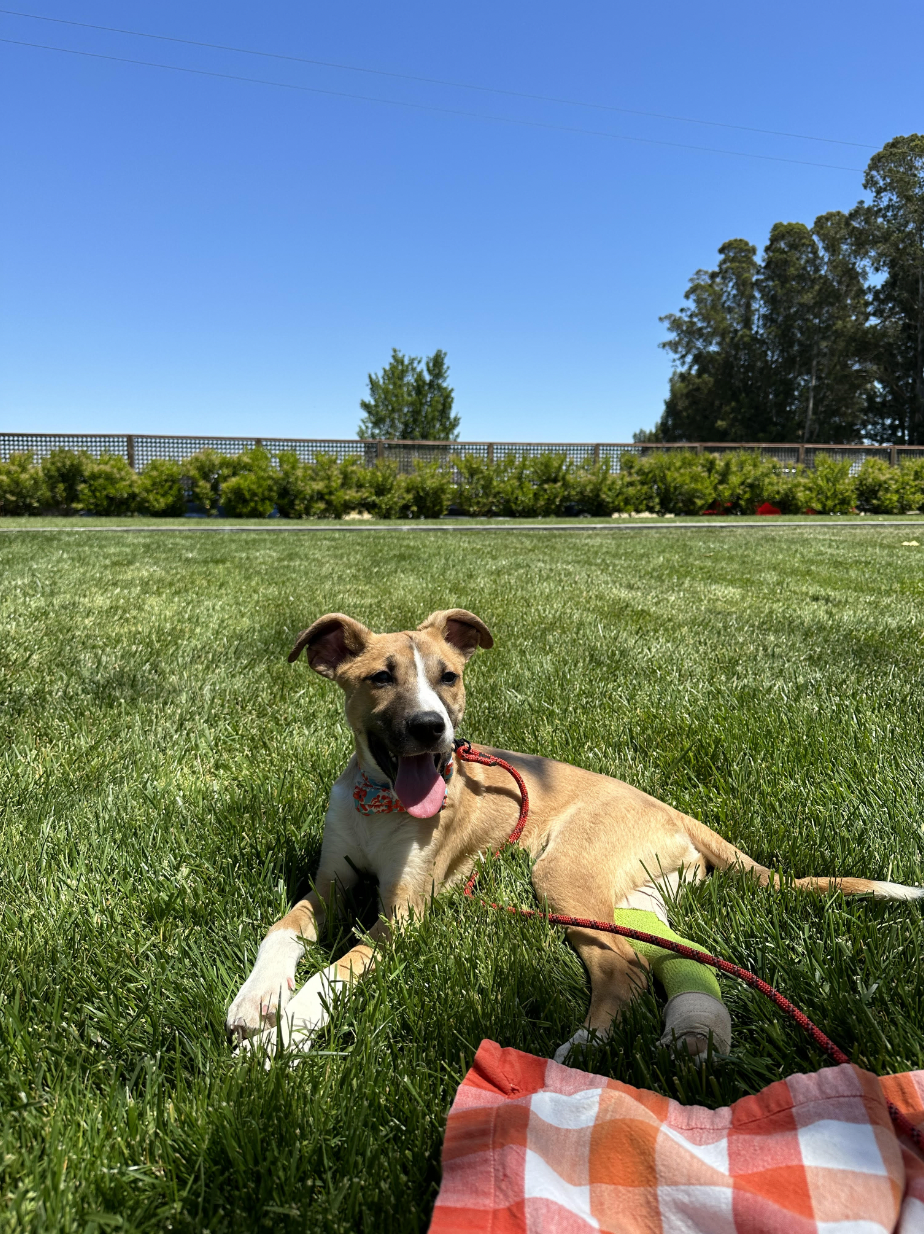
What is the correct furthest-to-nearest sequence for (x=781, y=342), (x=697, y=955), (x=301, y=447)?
1. (x=781, y=342)
2. (x=301, y=447)
3. (x=697, y=955)

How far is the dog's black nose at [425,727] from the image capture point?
7.72ft

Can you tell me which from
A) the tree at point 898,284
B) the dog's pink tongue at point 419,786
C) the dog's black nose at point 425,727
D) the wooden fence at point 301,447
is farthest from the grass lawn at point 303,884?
the tree at point 898,284

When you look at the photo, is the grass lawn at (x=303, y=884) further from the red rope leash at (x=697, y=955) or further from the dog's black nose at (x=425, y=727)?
the dog's black nose at (x=425, y=727)

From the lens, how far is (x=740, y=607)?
23.8 ft

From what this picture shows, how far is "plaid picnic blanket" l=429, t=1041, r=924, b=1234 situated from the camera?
1168mm

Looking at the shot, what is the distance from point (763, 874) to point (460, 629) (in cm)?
Answer: 147

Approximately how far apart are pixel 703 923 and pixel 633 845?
39 centimetres

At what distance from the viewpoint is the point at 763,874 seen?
241 centimetres

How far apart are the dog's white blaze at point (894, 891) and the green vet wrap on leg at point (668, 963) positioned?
23.2 inches

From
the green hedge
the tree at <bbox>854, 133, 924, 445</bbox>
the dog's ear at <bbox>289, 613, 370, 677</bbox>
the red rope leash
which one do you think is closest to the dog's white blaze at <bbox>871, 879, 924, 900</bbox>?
the red rope leash

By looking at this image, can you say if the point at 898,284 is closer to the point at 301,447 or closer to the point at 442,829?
the point at 301,447

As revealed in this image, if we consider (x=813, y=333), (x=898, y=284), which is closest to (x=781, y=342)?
(x=813, y=333)

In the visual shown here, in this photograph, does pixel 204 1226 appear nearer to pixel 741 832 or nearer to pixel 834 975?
pixel 834 975

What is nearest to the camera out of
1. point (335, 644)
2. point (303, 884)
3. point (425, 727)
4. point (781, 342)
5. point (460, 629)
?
point (425, 727)
